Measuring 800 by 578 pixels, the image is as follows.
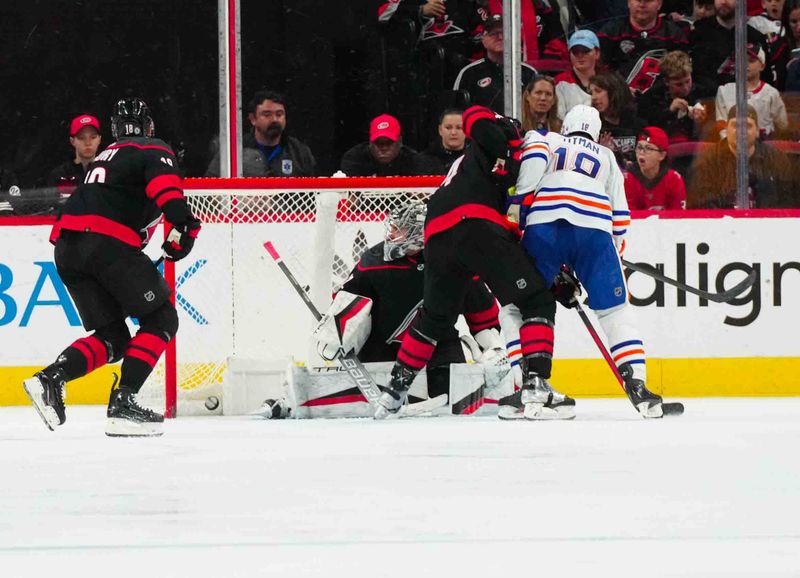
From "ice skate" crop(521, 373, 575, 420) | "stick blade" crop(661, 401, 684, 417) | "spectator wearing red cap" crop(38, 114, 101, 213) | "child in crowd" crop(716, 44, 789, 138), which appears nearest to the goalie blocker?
"ice skate" crop(521, 373, 575, 420)

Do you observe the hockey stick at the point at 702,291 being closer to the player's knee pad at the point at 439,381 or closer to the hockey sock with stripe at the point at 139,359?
the player's knee pad at the point at 439,381

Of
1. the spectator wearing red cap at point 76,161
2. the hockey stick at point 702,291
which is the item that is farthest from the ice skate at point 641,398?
the spectator wearing red cap at point 76,161

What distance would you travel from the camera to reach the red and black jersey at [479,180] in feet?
17.2

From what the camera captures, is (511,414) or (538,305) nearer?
(538,305)

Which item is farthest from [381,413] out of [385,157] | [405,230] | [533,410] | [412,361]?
[385,157]

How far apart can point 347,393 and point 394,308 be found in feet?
1.21

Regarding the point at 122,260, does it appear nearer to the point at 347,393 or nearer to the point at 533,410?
the point at 347,393

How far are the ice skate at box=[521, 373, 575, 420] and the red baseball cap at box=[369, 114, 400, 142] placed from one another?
1598 mm

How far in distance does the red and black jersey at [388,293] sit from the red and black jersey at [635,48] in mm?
1481

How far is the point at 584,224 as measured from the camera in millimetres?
5277

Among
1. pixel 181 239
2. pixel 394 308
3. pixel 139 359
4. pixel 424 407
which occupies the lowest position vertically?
pixel 424 407

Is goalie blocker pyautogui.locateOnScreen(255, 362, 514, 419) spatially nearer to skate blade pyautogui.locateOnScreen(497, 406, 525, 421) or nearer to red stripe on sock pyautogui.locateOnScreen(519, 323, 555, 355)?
skate blade pyautogui.locateOnScreen(497, 406, 525, 421)

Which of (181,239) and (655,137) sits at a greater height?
(655,137)

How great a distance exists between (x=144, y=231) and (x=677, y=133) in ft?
8.53
